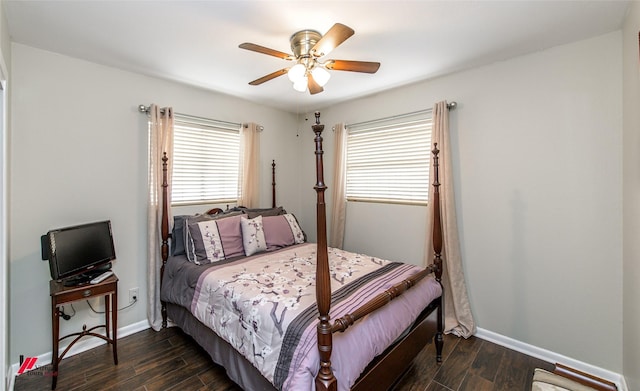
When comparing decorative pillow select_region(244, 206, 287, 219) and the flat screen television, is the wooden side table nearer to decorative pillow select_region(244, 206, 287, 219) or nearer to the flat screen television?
the flat screen television

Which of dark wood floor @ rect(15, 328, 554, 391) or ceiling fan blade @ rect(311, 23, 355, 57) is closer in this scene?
ceiling fan blade @ rect(311, 23, 355, 57)

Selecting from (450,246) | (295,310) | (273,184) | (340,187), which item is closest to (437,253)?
(450,246)

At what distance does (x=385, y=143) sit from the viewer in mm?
3273

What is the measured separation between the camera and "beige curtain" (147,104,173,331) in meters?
2.74

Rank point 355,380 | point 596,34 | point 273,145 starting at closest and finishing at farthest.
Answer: point 355,380
point 596,34
point 273,145

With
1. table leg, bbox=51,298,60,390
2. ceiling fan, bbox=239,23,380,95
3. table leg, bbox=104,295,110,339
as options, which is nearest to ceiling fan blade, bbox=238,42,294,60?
ceiling fan, bbox=239,23,380,95

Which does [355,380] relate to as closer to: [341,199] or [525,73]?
[341,199]

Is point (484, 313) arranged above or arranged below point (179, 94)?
below

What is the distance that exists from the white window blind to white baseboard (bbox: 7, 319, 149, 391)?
49.4 inches

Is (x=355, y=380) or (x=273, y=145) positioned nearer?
(x=355, y=380)

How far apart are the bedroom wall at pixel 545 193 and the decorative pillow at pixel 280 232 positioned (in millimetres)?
1418

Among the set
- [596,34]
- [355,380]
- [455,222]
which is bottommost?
[355,380]

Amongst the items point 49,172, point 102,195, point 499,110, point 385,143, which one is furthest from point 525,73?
point 49,172

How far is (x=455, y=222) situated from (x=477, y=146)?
0.74 m
